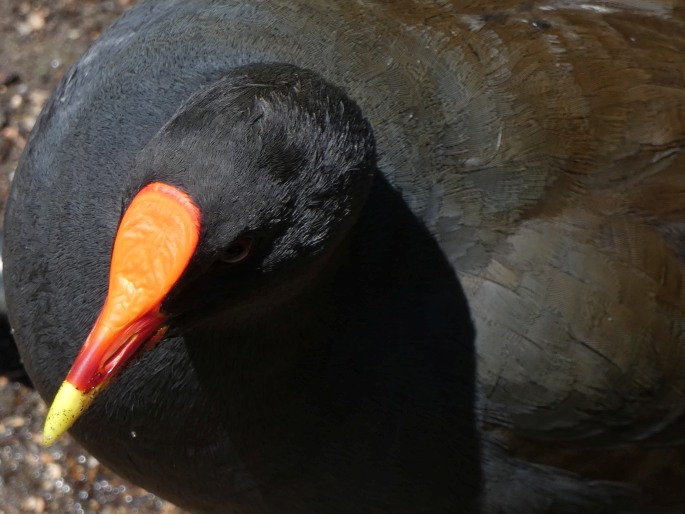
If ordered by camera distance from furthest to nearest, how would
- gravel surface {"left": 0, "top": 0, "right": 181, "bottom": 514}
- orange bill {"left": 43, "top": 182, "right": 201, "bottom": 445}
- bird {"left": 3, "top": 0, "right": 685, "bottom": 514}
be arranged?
gravel surface {"left": 0, "top": 0, "right": 181, "bottom": 514} → bird {"left": 3, "top": 0, "right": 685, "bottom": 514} → orange bill {"left": 43, "top": 182, "right": 201, "bottom": 445}

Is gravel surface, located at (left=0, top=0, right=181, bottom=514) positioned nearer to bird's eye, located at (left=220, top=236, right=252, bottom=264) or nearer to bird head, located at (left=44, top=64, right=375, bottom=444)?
bird head, located at (left=44, top=64, right=375, bottom=444)

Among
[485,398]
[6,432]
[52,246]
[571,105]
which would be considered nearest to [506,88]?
[571,105]

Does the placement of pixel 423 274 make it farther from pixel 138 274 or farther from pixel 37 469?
pixel 37 469

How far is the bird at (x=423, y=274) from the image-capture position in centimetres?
270

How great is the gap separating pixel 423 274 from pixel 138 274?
81cm

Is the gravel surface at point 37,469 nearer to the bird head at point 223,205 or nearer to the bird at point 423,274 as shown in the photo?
the bird at point 423,274

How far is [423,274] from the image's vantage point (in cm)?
272

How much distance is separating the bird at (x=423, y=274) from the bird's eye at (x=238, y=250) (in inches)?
10.8

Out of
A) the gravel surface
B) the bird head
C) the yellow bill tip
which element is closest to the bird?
the bird head

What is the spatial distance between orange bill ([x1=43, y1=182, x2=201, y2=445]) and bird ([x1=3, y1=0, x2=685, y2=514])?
1.28 ft

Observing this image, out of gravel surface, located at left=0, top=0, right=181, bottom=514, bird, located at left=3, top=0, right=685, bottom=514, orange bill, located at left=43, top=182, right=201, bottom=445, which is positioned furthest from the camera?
gravel surface, located at left=0, top=0, right=181, bottom=514

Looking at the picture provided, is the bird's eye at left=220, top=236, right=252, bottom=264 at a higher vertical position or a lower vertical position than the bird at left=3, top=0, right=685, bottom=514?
higher

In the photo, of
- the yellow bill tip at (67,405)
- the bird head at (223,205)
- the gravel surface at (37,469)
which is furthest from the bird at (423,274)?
the gravel surface at (37,469)

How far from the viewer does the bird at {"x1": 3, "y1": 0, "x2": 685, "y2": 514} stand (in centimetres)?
270
